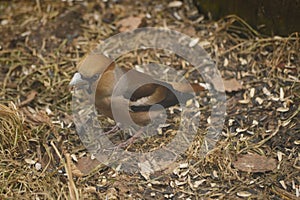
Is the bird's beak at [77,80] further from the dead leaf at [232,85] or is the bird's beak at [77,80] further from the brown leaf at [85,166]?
the dead leaf at [232,85]

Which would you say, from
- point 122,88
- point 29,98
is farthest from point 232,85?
point 29,98

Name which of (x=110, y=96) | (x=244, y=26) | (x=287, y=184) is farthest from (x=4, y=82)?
(x=287, y=184)

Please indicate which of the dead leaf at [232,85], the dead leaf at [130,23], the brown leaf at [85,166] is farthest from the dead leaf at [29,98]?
the dead leaf at [232,85]

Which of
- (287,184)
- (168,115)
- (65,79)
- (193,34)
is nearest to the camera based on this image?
(287,184)

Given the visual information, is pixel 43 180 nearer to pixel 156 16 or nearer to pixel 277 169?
pixel 277 169

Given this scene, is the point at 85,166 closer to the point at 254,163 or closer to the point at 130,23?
the point at 254,163

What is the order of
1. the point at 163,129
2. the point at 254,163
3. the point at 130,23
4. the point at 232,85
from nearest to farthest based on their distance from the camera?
the point at 254,163, the point at 163,129, the point at 232,85, the point at 130,23

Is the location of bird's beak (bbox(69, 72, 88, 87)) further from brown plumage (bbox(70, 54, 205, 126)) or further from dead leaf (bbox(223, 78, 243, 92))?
dead leaf (bbox(223, 78, 243, 92))
